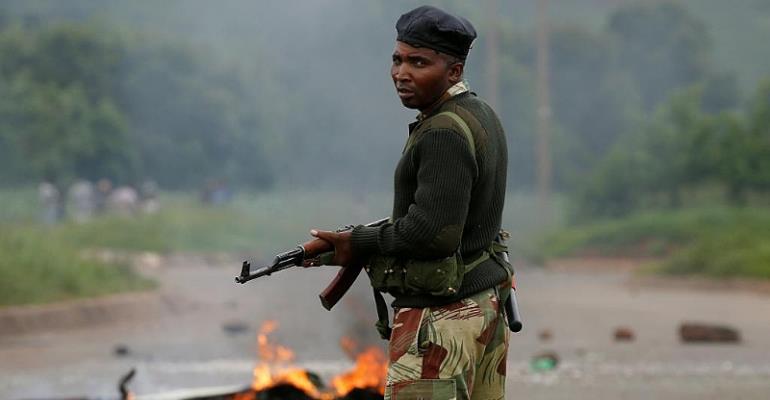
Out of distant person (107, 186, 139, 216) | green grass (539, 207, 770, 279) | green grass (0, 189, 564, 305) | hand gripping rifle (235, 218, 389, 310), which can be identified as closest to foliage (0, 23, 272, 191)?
green grass (0, 189, 564, 305)

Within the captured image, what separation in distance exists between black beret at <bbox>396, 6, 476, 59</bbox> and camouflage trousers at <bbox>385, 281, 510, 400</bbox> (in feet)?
2.11

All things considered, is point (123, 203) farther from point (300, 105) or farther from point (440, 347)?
point (440, 347)

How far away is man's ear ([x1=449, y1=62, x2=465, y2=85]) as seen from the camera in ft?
12.4

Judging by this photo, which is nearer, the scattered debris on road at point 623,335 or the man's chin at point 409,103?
the man's chin at point 409,103

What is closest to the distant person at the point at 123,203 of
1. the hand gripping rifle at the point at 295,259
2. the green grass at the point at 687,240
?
the green grass at the point at 687,240

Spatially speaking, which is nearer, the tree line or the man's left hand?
the man's left hand

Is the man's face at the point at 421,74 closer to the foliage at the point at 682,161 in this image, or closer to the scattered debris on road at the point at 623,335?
the scattered debris on road at the point at 623,335

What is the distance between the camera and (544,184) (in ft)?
100

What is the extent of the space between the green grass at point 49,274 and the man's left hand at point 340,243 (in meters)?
9.63

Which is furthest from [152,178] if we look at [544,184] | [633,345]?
[633,345]

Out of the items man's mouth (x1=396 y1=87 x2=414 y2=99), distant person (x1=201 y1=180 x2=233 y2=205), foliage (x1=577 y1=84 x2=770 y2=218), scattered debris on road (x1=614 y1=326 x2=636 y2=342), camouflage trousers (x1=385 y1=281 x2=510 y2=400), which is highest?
distant person (x1=201 y1=180 x2=233 y2=205)

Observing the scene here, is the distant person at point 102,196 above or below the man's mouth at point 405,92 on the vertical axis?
above

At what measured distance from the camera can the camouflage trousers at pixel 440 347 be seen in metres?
3.67

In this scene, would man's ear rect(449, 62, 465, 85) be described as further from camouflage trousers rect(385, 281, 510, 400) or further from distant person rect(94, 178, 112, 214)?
distant person rect(94, 178, 112, 214)
